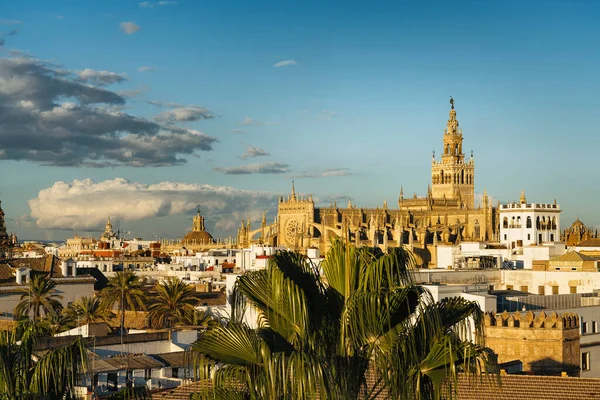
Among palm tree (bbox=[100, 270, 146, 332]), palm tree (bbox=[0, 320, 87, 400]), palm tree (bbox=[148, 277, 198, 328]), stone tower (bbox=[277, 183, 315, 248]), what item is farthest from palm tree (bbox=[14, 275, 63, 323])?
stone tower (bbox=[277, 183, 315, 248])

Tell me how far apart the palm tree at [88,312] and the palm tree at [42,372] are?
106 ft

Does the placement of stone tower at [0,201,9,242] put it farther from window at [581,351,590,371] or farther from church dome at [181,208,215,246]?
window at [581,351,590,371]

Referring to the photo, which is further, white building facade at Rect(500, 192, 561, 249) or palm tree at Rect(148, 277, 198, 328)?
white building facade at Rect(500, 192, 561, 249)

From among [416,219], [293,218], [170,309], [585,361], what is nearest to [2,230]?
[293,218]

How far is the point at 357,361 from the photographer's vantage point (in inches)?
430

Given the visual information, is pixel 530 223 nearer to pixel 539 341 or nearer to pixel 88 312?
pixel 88 312

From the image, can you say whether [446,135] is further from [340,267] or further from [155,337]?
[340,267]

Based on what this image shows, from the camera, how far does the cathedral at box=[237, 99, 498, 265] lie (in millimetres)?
116125

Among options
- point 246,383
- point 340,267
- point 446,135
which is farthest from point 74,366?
point 446,135

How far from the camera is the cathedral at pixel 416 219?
116 m

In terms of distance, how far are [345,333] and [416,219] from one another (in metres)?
121

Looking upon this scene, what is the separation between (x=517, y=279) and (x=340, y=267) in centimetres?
4123

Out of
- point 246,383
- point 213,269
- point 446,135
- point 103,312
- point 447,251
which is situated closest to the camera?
point 246,383

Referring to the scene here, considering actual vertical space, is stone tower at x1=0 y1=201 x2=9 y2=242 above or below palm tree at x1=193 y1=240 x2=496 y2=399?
above
